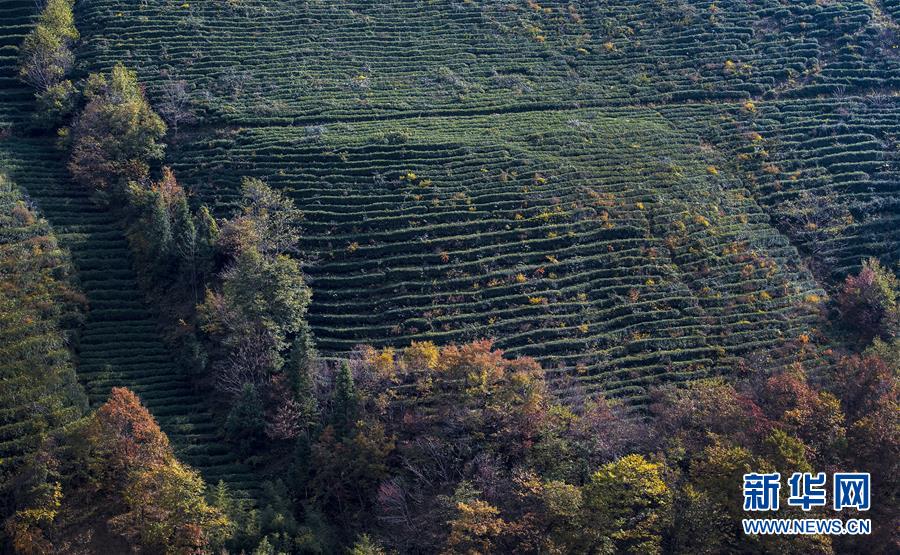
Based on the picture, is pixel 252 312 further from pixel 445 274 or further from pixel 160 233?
pixel 445 274

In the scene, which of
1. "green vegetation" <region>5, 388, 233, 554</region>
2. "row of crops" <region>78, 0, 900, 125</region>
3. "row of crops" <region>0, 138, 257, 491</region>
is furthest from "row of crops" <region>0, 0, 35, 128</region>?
"green vegetation" <region>5, 388, 233, 554</region>

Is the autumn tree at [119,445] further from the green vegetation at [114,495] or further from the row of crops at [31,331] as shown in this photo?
the row of crops at [31,331]

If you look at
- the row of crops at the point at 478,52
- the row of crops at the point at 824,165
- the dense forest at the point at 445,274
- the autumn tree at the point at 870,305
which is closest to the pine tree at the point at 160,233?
the dense forest at the point at 445,274

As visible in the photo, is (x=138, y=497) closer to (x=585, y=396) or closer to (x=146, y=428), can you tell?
(x=146, y=428)

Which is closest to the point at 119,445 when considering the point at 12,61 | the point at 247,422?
the point at 247,422

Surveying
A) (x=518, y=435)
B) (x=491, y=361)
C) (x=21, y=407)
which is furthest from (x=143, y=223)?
(x=518, y=435)

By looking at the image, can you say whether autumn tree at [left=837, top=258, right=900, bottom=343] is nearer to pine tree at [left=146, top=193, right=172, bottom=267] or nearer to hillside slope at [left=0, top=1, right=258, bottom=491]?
hillside slope at [left=0, top=1, right=258, bottom=491]

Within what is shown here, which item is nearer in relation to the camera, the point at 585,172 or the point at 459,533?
the point at 459,533
